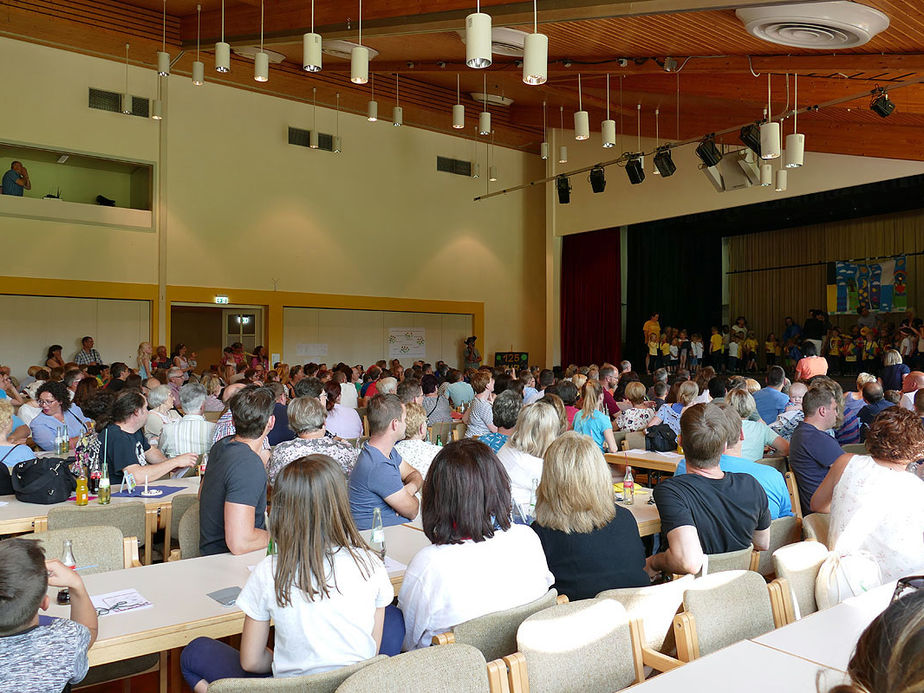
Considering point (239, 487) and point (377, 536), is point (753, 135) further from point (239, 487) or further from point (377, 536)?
point (239, 487)

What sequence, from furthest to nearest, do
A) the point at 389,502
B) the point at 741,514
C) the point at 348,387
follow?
the point at 348,387
the point at 389,502
the point at 741,514

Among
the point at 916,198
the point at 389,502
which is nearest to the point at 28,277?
the point at 389,502

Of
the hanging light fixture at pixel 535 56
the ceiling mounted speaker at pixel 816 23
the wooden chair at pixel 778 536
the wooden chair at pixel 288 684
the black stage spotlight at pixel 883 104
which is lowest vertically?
the wooden chair at pixel 778 536

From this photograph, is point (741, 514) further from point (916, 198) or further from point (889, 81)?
point (916, 198)

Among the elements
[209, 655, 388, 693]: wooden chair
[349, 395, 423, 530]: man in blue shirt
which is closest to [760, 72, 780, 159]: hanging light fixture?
[349, 395, 423, 530]: man in blue shirt

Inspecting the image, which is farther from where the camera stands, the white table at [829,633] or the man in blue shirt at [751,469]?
the man in blue shirt at [751,469]

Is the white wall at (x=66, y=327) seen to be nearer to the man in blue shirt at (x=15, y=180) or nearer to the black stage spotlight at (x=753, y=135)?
the man in blue shirt at (x=15, y=180)

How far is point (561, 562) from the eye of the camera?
3062mm

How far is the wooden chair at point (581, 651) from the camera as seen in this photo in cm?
221

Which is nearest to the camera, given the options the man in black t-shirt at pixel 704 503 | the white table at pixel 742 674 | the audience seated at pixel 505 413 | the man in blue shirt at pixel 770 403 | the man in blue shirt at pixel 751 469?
the white table at pixel 742 674

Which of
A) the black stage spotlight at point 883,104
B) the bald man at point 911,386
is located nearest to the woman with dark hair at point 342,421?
the bald man at point 911,386

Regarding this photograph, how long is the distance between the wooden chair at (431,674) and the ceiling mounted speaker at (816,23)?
583 centimetres

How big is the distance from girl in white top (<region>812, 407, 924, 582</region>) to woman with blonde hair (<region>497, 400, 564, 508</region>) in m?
1.41

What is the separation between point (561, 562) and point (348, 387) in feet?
22.4
